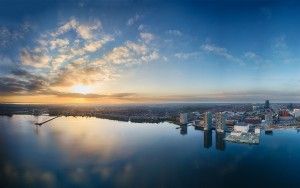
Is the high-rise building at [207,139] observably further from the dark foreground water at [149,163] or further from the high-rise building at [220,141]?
the high-rise building at [220,141]

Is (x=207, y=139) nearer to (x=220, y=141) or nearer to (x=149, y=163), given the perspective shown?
(x=220, y=141)

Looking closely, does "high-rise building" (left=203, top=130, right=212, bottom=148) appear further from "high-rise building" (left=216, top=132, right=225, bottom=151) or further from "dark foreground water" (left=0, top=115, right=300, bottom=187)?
"high-rise building" (left=216, top=132, right=225, bottom=151)

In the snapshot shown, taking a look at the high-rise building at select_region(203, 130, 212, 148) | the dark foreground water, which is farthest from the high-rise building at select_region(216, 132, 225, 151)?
the high-rise building at select_region(203, 130, 212, 148)

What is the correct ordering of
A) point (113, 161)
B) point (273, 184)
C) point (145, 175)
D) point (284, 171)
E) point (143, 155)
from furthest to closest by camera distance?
point (143, 155) → point (113, 161) → point (284, 171) → point (145, 175) → point (273, 184)

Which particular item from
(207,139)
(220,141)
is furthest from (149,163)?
(207,139)

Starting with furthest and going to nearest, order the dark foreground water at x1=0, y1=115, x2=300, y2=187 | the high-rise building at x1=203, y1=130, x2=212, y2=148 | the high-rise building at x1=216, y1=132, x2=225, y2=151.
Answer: the high-rise building at x1=203, y1=130, x2=212, y2=148
the high-rise building at x1=216, y1=132, x2=225, y2=151
the dark foreground water at x1=0, y1=115, x2=300, y2=187

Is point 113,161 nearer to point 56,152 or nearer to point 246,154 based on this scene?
point 56,152

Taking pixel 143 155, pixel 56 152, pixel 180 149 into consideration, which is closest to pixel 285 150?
pixel 180 149

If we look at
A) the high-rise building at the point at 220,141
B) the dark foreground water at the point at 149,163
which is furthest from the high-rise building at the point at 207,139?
the high-rise building at the point at 220,141

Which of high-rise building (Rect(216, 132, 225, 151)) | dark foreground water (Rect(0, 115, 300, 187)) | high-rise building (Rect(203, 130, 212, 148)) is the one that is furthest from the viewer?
high-rise building (Rect(203, 130, 212, 148))
